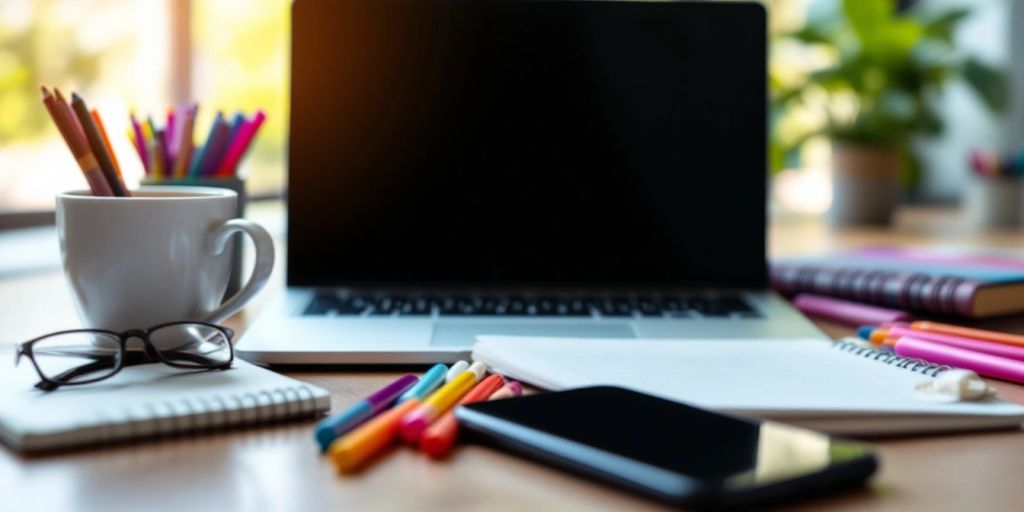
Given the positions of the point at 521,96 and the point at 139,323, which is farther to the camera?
the point at 521,96

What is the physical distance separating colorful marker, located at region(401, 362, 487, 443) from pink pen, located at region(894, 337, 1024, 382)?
0.30 metres

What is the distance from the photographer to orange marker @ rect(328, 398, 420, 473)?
486 mm

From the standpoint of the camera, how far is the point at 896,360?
2.17 ft

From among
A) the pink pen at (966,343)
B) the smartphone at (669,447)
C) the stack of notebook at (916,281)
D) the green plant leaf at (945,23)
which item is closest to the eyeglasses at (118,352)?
the smartphone at (669,447)

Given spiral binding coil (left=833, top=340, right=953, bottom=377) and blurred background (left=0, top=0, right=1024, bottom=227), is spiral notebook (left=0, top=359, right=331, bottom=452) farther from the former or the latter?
blurred background (left=0, top=0, right=1024, bottom=227)

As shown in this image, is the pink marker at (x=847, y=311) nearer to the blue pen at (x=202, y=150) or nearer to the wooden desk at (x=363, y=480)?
the wooden desk at (x=363, y=480)

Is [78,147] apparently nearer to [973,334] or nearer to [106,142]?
[106,142]

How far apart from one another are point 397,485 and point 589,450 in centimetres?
9

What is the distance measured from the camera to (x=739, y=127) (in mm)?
970

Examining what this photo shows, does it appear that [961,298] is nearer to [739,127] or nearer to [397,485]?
[739,127]

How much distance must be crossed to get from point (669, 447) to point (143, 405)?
0.27 meters

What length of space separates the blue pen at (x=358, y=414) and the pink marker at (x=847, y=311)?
48cm

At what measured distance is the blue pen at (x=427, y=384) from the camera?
0.58 m

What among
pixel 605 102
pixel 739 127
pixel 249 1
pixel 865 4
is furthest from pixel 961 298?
pixel 249 1
